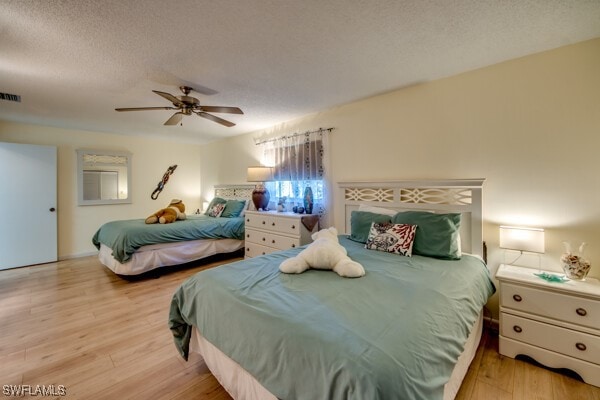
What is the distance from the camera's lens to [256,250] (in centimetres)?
383

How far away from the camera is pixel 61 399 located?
4.90ft

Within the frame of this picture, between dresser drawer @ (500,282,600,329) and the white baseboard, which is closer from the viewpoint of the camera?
dresser drawer @ (500,282,600,329)

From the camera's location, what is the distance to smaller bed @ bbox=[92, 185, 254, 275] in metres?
3.29

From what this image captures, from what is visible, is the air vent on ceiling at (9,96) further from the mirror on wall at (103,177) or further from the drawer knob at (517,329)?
the drawer knob at (517,329)

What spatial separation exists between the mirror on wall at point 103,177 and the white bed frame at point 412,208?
449cm

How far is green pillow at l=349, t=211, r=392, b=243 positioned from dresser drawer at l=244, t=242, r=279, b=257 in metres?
1.38

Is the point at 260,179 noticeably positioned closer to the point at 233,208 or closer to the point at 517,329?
the point at 233,208

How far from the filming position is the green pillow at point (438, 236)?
203 centimetres

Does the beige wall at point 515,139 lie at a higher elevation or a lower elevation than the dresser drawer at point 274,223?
higher

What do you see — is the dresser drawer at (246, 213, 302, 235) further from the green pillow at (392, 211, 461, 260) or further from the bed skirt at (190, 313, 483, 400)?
the bed skirt at (190, 313, 483, 400)

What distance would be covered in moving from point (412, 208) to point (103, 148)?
5.57m

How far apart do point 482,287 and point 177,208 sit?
433cm

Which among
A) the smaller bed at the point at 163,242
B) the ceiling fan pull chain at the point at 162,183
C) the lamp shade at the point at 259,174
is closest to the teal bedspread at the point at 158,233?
the smaller bed at the point at 163,242

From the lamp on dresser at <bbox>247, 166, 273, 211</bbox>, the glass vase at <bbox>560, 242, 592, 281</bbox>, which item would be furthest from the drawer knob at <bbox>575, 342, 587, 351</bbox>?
the lamp on dresser at <bbox>247, 166, 273, 211</bbox>
